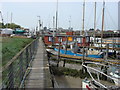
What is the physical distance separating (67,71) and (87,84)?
655cm

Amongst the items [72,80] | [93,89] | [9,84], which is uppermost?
[9,84]

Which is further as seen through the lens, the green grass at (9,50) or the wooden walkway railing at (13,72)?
the green grass at (9,50)

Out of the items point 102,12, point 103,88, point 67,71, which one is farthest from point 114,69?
point 102,12

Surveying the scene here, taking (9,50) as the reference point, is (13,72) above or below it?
above

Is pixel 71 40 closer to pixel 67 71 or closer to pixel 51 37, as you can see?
pixel 51 37

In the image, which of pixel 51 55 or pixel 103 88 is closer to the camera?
pixel 103 88

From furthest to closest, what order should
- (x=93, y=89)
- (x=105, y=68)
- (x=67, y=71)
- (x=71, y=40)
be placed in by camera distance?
(x=71, y=40) → (x=67, y=71) → (x=105, y=68) → (x=93, y=89)

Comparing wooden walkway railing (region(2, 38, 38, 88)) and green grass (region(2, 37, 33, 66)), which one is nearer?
wooden walkway railing (region(2, 38, 38, 88))

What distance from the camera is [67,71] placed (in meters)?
14.7

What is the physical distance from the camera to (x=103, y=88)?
26.6 ft

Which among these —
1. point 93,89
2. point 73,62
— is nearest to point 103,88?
point 93,89

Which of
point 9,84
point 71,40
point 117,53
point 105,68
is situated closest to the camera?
point 9,84

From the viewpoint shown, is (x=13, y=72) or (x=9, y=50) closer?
(x=13, y=72)

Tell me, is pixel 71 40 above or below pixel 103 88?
above
